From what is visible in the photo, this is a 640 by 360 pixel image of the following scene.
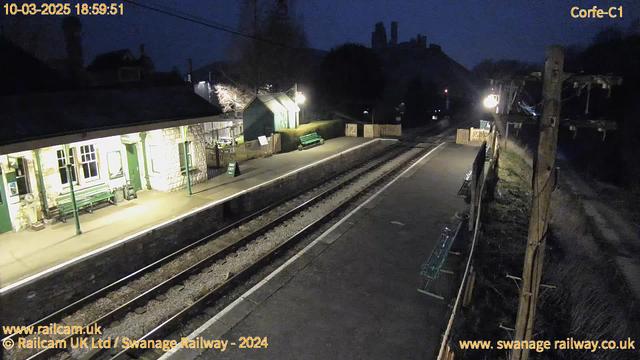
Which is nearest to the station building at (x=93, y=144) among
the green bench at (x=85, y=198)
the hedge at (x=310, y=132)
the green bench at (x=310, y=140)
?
the green bench at (x=85, y=198)

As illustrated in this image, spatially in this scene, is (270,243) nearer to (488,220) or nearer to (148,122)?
(148,122)

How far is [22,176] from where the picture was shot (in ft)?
35.6

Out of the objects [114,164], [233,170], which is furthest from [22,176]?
[233,170]

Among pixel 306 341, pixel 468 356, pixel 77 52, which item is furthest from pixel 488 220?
pixel 77 52

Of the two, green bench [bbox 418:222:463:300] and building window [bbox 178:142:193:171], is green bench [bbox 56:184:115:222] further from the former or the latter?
green bench [bbox 418:222:463:300]

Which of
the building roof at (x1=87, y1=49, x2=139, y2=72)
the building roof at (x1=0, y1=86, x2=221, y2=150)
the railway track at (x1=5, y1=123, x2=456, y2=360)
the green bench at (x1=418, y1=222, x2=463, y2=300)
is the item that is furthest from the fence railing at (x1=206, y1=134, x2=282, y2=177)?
the green bench at (x1=418, y1=222, x2=463, y2=300)

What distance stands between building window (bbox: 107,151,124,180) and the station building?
0.01 m

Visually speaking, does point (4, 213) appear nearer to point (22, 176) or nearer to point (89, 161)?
point (22, 176)

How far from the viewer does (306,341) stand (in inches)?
265

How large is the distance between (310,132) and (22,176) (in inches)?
715

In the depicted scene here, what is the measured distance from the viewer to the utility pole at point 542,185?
16.0 feet

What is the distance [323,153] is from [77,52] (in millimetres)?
21518

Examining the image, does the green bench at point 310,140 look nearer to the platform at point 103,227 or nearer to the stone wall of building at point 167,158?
the platform at point 103,227

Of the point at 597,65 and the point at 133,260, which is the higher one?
the point at 597,65
